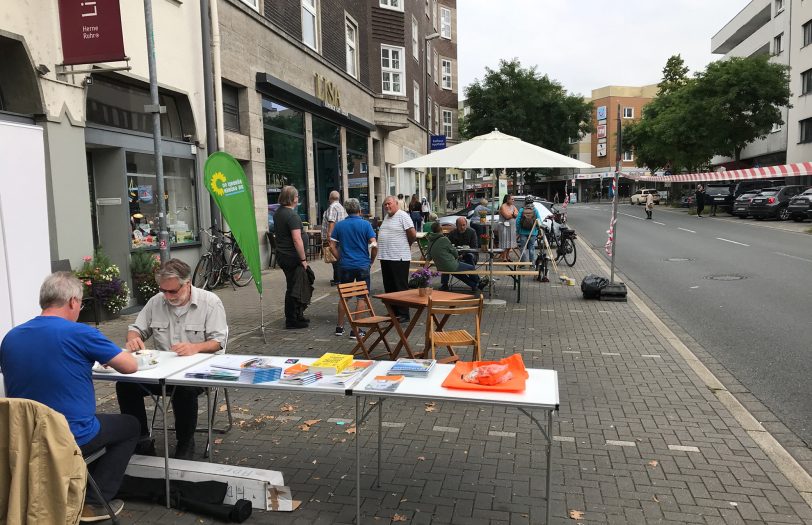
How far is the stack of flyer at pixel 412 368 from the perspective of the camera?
3.68 metres

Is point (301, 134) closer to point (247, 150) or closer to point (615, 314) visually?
point (247, 150)

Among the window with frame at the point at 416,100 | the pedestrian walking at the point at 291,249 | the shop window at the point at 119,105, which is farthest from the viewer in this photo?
the window with frame at the point at 416,100

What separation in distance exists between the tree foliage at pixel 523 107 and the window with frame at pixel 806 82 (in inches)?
589

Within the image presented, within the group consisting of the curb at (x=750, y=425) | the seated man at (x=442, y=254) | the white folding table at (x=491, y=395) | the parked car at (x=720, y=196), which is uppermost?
the parked car at (x=720, y=196)

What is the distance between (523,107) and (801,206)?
24350 mm

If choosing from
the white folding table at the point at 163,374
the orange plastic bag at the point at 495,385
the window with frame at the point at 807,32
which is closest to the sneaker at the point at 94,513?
the white folding table at the point at 163,374

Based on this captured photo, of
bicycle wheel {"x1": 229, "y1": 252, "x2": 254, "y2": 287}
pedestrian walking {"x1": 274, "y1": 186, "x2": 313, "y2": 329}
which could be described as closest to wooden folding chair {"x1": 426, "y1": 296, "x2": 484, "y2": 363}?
pedestrian walking {"x1": 274, "y1": 186, "x2": 313, "y2": 329}

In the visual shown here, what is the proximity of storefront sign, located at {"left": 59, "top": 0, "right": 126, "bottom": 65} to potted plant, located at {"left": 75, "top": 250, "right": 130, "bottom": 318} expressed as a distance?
8.92ft

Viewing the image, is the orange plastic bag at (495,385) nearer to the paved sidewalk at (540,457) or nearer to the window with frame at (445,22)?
the paved sidewalk at (540,457)

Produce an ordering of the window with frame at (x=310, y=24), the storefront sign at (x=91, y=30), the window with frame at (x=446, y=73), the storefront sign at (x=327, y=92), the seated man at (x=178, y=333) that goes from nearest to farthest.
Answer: the seated man at (x=178, y=333), the storefront sign at (x=91, y=30), the window with frame at (x=310, y=24), the storefront sign at (x=327, y=92), the window with frame at (x=446, y=73)

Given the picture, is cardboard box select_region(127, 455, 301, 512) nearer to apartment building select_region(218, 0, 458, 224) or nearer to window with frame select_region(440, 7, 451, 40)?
apartment building select_region(218, 0, 458, 224)

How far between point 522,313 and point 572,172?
75.4m

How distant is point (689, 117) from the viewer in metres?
38.6

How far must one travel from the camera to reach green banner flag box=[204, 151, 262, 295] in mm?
7578
